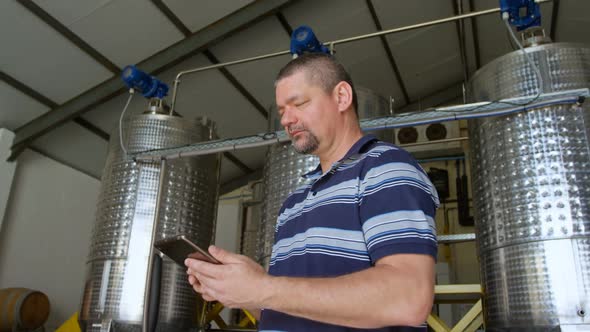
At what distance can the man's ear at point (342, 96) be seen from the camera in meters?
1.38

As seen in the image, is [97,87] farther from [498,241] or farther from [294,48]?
[498,241]

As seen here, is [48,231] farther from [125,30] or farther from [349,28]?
[349,28]

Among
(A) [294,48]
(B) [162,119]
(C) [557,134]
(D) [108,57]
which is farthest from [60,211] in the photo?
(C) [557,134]

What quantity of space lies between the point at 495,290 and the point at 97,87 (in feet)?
16.3

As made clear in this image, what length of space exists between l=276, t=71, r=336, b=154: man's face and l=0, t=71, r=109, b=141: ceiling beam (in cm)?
524

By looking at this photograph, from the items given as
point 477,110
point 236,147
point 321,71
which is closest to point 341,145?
point 321,71

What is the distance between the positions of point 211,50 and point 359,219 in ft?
17.7

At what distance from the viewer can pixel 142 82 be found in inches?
161

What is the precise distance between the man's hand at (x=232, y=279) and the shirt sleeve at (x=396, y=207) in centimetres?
24

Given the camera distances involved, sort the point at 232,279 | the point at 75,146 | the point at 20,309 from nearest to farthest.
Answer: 1. the point at 232,279
2. the point at 20,309
3. the point at 75,146

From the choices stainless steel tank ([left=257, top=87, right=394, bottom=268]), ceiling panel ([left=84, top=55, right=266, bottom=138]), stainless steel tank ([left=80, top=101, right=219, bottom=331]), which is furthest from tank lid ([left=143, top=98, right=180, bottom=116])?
ceiling panel ([left=84, top=55, right=266, bottom=138])

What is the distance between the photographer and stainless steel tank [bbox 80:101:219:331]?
3.50 metres

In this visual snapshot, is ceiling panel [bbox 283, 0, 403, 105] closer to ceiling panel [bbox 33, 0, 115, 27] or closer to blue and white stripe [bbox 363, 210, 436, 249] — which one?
ceiling panel [bbox 33, 0, 115, 27]

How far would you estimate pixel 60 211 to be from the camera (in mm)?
6750
